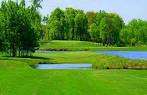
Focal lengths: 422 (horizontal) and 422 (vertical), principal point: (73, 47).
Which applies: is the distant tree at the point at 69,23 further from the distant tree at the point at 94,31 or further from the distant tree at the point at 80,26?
the distant tree at the point at 94,31

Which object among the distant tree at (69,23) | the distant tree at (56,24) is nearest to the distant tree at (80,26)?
the distant tree at (69,23)

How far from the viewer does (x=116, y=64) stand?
57.9 metres

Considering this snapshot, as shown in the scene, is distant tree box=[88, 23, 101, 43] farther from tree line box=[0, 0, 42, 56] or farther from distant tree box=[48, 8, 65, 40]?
tree line box=[0, 0, 42, 56]

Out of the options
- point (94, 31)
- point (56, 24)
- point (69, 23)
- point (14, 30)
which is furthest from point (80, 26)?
point (14, 30)

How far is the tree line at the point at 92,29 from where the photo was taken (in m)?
182

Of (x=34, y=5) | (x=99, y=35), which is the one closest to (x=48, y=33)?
(x=99, y=35)

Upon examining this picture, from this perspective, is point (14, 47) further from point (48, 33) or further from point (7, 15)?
point (48, 33)

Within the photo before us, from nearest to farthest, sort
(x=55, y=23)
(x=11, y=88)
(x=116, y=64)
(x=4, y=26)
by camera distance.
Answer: (x=11, y=88), (x=116, y=64), (x=4, y=26), (x=55, y=23)

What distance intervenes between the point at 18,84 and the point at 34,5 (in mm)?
99574

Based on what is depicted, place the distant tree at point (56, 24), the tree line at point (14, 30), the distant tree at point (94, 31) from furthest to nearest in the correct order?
the distant tree at point (94, 31) < the distant tree at point (56, 24) < the tree line at point (14, 30)

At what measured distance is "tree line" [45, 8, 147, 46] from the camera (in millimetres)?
181875

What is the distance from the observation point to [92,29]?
185250 millimetres

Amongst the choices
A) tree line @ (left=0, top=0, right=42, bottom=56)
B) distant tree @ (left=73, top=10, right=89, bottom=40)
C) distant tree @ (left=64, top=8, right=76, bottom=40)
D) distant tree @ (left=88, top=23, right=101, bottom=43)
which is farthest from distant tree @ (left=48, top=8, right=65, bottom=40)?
tree line @ (left=0, top=0, right=42, bottom=56)

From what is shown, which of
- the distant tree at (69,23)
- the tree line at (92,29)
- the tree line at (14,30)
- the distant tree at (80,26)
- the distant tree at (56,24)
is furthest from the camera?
the distant tree at (69,23)
